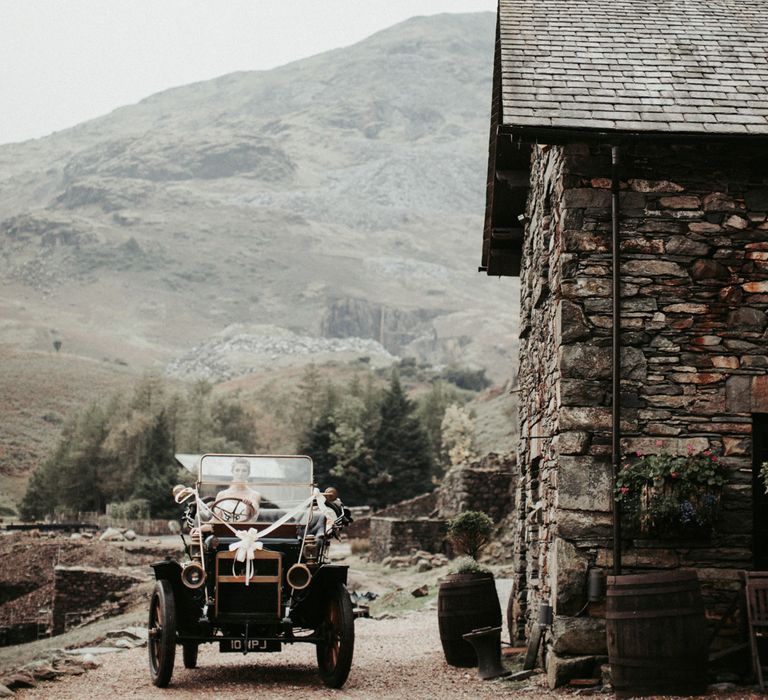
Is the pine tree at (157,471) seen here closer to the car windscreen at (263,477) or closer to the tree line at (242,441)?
the tree line at (242,441)

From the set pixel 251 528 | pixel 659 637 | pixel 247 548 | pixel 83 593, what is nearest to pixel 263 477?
pixel 251 528

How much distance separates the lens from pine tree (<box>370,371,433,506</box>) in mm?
51875

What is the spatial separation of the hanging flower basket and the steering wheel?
3.78m

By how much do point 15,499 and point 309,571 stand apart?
64421mm

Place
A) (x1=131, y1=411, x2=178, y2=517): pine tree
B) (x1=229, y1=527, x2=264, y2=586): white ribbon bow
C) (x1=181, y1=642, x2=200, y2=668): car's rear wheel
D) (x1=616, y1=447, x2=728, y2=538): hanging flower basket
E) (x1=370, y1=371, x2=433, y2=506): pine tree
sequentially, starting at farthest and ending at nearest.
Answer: (x1=131, y1=411, x2=178, y2=517): pine tree
(x1=370, y1=371, x2=433, y2=506): pine tree
(x1=181, y1=642, x2=200, y2=668): car's rear wheel
(x1=229, y1=527, x2=264, y2=586): white ribbon bow
(x1=616, y1=447, x2=728, y2=538): hanging flower basket

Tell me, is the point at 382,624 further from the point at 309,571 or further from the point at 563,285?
the point at 563,285

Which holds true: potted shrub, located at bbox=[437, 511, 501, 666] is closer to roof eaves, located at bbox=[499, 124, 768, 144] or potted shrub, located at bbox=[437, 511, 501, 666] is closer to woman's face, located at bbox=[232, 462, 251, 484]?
woman's face, located at bbox=[232, 462, 251, 484]

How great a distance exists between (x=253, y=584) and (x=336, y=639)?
3.20ft

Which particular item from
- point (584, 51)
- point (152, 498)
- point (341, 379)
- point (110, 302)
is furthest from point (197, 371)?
point (584, 51)

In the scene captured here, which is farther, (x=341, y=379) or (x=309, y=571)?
(x=341, y=379)

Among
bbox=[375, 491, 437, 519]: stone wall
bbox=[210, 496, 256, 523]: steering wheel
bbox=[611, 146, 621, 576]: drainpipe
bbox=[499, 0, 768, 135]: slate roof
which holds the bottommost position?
bbox=[375, 491, 437, 519]: stone wall

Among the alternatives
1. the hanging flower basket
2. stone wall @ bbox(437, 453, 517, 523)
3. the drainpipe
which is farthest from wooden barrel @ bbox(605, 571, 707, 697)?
stone wall @ bbox(437, 453, 517, 523)

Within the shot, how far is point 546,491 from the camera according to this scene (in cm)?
1070

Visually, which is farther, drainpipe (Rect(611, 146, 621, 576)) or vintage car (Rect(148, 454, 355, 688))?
vintage car (Rect(148, 454, 355, 688))
